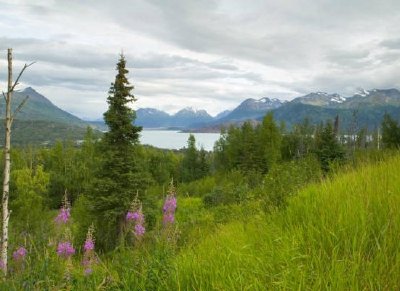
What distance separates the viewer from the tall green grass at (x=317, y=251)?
8.12 feet

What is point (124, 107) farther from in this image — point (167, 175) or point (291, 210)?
point (167, 175)

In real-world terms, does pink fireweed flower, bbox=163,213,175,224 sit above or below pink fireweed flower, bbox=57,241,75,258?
above

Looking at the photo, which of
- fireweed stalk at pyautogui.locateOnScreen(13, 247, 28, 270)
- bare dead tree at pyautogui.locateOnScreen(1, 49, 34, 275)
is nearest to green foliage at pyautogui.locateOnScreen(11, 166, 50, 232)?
bare dead tree at pyautogui.locateOnScreen(1, 49, 34, 275)

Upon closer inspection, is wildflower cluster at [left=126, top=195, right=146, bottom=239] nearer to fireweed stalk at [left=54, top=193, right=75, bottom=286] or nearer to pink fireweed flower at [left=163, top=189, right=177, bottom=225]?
pink fireweed flower at [left=163, top=189, right=177, bottom=225]

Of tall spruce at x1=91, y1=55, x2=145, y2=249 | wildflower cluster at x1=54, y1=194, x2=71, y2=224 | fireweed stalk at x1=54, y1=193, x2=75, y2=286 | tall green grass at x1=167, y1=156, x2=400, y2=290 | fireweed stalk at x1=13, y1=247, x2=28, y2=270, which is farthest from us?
tall spruce at x1=91, y1=55, x2=145, y2=249

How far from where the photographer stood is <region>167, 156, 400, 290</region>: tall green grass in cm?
247

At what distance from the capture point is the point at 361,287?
7.80 feet

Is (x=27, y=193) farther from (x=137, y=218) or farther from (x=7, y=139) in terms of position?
(x=137, y=218)

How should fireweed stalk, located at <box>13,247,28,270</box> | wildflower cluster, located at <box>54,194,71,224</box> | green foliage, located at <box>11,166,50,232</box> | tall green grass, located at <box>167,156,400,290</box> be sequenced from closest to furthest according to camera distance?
tall green grass, located at <box>167,156,400,290</box> < fireweed stalk, located at <box>13,247,28,270</box> < wildflower cluster, located at <box>54,194,71,224</box> < green foliage, located at <box>11,166,50,232</box>

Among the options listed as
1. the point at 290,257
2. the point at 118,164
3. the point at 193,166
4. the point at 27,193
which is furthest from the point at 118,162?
the point at 193,166

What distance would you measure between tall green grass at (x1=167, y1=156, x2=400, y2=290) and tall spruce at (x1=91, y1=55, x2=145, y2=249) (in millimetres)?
19108

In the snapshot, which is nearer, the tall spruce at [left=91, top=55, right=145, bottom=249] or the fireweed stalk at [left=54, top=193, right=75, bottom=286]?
the fireweed stalk at [left=54, top=193, right=75, bottom=286]

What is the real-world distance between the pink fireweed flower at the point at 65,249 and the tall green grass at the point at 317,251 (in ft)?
5.46

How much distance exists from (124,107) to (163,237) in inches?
793
